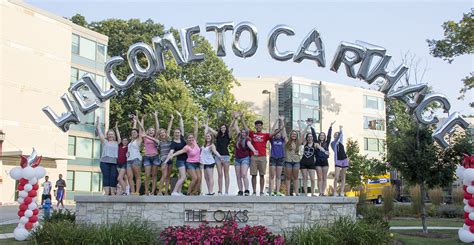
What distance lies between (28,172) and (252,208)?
6.12 m

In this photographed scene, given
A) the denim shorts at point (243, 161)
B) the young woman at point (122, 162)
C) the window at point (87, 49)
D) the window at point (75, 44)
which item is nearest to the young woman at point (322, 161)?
the denim shorts at point (243, 161)

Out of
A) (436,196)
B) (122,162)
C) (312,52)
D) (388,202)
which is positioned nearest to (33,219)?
(122,162)

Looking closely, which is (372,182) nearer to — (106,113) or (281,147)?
(106,113)

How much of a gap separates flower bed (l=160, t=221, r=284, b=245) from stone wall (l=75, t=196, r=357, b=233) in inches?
21.4

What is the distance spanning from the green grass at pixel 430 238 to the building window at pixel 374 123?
3963 centimetres

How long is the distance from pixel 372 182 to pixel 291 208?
102ft

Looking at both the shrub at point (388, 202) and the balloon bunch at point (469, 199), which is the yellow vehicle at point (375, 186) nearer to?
the shrub at point (388, 202)

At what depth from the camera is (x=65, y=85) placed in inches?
1431

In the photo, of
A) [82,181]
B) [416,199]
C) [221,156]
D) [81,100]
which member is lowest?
[416,199]

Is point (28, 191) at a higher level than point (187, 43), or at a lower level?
lower

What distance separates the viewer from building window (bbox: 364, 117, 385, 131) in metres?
55.0

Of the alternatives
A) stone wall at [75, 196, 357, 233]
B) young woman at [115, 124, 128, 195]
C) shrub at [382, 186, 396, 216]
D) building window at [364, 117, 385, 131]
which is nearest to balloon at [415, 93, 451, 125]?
stone wall at [75, 196, 357, 233]

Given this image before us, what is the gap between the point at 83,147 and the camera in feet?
127

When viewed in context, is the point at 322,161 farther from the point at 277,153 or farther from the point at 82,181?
the point at 82,181
